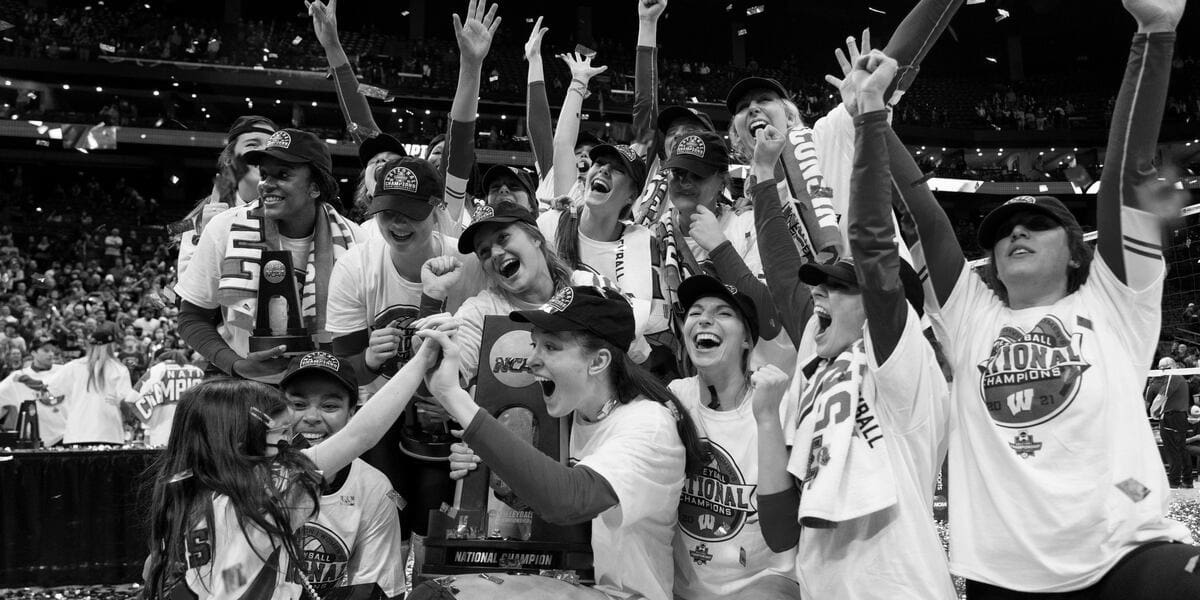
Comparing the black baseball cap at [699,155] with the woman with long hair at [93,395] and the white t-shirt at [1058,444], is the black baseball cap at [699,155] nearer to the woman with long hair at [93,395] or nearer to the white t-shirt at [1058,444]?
the white t-shirt at [1058,444]

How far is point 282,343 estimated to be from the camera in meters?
3.98

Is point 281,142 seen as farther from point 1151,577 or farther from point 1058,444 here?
point 1151,577

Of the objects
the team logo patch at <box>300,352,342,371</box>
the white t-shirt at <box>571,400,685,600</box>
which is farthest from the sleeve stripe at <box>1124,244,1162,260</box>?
the team logo patch at <box>300,352,342,371</box>

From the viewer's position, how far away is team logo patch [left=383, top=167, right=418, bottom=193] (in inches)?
153

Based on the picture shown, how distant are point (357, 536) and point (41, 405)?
26.5 feet

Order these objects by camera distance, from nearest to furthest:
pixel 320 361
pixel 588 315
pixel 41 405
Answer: pixel 588 315, pixel 320 361, pixel 41 405

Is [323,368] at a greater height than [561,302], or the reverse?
[561,302]

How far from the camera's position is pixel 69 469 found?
5918 millimetres

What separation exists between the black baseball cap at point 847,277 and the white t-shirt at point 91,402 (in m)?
8.87

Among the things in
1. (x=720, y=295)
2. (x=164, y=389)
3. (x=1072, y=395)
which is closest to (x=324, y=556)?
(x=720, y=295)

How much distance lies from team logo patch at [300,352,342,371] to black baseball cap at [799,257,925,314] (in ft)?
6.04

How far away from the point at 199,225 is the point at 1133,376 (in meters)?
4.46

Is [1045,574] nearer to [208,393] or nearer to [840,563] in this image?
[840,563]

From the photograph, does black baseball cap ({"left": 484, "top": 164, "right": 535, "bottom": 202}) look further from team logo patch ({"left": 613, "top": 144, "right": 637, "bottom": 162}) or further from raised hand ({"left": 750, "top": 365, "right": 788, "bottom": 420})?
raised hand ({"left": 750, "top": 365, "right": 788, "bottom": 420})
